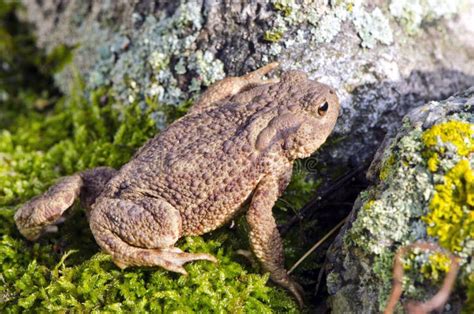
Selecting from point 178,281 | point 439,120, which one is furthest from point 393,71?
point 178,281

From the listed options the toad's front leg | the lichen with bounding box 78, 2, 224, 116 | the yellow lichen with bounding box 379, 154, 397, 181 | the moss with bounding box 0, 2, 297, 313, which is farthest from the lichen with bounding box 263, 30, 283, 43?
the yellow lichen with bounding box 379, 154, 397, 181

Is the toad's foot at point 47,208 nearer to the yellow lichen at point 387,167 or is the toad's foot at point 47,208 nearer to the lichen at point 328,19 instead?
the lichen at point 328,19

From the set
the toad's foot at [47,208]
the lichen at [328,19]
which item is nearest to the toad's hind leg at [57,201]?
the toad's foot at [47,208]

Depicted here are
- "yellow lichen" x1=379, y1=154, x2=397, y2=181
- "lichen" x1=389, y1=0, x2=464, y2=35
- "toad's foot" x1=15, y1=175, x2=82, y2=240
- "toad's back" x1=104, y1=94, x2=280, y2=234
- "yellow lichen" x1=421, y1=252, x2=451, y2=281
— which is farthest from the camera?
"lichen" x1=389, y1=0, x2=464, y2=35

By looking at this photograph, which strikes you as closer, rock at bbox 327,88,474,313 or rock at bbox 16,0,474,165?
→ rock at bbox 327,88,474,313

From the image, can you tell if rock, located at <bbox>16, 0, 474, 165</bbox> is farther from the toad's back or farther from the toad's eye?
the toad's back

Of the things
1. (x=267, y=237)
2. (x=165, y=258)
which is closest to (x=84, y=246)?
(x=165, y=258)
